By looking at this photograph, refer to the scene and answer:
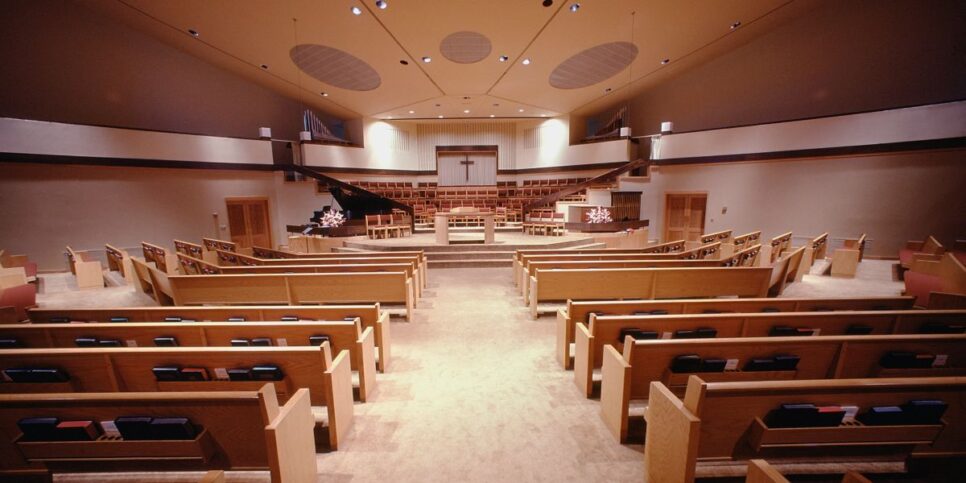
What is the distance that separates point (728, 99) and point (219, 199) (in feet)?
40.6

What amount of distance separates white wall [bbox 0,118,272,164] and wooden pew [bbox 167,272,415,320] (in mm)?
4834

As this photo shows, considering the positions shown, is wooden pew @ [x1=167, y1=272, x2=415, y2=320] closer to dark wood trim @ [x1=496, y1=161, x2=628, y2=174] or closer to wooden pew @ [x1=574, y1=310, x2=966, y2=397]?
wooden pew @ [x1=574, y1=310, x2=966, y2=397]

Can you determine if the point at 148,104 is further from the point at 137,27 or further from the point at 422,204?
the point at 422,204

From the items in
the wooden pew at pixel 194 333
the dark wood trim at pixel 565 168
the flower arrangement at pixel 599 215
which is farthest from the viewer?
the dark wood trim at pixel 565 168

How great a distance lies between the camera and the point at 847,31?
19.9 ft

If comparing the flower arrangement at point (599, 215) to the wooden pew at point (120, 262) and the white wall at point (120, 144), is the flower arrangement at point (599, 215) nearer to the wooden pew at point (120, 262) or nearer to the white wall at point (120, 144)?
the white wall at point (120, 144)

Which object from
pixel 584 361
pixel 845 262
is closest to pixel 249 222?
pixel 584 361

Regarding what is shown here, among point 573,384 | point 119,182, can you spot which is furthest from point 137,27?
point 573,384

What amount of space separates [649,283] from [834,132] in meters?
6.03

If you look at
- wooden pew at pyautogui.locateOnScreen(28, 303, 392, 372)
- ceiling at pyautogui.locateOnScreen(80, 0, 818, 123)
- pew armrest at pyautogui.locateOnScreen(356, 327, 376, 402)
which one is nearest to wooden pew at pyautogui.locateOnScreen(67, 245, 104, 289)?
wooden pew at pyautogui.locateOnScreen(28, 303, 392, 372)

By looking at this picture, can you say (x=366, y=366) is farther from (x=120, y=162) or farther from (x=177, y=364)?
(x=120, y=162)

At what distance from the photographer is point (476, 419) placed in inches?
76.6

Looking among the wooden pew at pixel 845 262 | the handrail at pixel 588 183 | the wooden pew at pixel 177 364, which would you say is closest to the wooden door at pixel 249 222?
the handrail at pixel 588 183

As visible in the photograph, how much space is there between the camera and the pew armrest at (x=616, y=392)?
1659 mm
